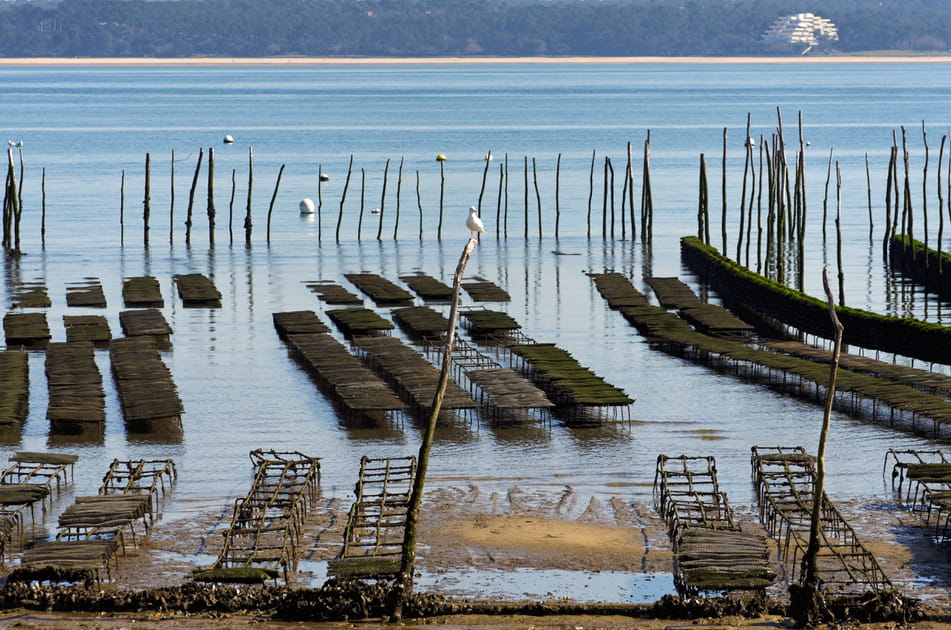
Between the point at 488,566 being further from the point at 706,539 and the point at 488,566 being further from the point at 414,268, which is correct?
the point at 414,268

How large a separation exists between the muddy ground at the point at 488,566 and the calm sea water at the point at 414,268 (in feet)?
4.45

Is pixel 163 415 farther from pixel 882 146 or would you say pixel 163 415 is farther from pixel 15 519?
pixel 882 146

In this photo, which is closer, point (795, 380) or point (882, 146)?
point (795, 380)

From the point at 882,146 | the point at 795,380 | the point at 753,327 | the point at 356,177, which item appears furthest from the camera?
the point at 882,146

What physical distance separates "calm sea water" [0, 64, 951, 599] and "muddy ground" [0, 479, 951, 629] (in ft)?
4.45

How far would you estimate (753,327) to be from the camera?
52.8 meters

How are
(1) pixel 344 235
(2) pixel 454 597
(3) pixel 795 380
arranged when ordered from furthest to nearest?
(1) pixel 344 235 → (3) pixel 795 380 → (2) pixel 454 597

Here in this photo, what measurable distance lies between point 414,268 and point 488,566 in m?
44.3

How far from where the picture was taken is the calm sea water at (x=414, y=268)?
113 ft

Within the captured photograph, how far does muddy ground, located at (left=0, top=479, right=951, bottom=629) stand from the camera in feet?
74.5

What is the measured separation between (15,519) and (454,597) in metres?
9.42

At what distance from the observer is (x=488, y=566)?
25.9 m

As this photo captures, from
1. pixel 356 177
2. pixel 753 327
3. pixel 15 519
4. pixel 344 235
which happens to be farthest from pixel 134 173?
pixel 15 519

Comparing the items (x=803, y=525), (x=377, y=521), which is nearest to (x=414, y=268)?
(x=377, y=521)
